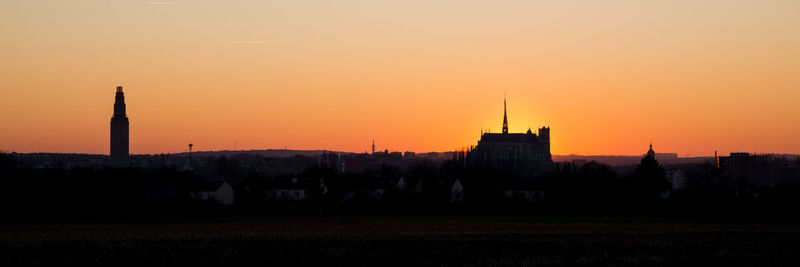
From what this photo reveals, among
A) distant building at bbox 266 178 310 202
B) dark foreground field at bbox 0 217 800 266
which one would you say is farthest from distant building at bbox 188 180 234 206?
dark foreground field at bbox 0 217 800 266

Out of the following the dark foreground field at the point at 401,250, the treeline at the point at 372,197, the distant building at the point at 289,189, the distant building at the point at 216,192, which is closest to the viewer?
Result: the dark foreground field at the point at 401,250

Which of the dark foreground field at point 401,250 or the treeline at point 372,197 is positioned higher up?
the treeline at point 372,197

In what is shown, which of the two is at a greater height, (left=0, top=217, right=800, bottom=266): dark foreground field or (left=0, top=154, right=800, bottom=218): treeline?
(left=0, top=154, right=800, bottom=218): treeline

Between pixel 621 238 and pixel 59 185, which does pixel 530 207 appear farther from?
pixel 621 238

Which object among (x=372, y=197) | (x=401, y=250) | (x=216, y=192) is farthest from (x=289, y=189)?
(x=401, y=250)

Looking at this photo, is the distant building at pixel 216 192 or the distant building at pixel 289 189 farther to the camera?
the distant building at pixel 289 189

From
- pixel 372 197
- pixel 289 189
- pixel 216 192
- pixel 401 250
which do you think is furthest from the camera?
pixel 289 189

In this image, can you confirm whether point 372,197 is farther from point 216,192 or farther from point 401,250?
point 401,250

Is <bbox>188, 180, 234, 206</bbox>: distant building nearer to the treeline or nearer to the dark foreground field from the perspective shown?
the treeline

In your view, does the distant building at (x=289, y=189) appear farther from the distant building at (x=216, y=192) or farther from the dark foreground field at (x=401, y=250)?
the dark foreground field at (x=401, y=250)

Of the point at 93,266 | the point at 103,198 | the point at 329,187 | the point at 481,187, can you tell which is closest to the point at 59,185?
the point at 103,198

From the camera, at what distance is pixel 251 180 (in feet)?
443

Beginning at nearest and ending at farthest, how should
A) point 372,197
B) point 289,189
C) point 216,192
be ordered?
point 372,197
point 216,192
point 289,189

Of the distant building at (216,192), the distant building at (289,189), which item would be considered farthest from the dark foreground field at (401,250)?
the distant building at (289,189)
